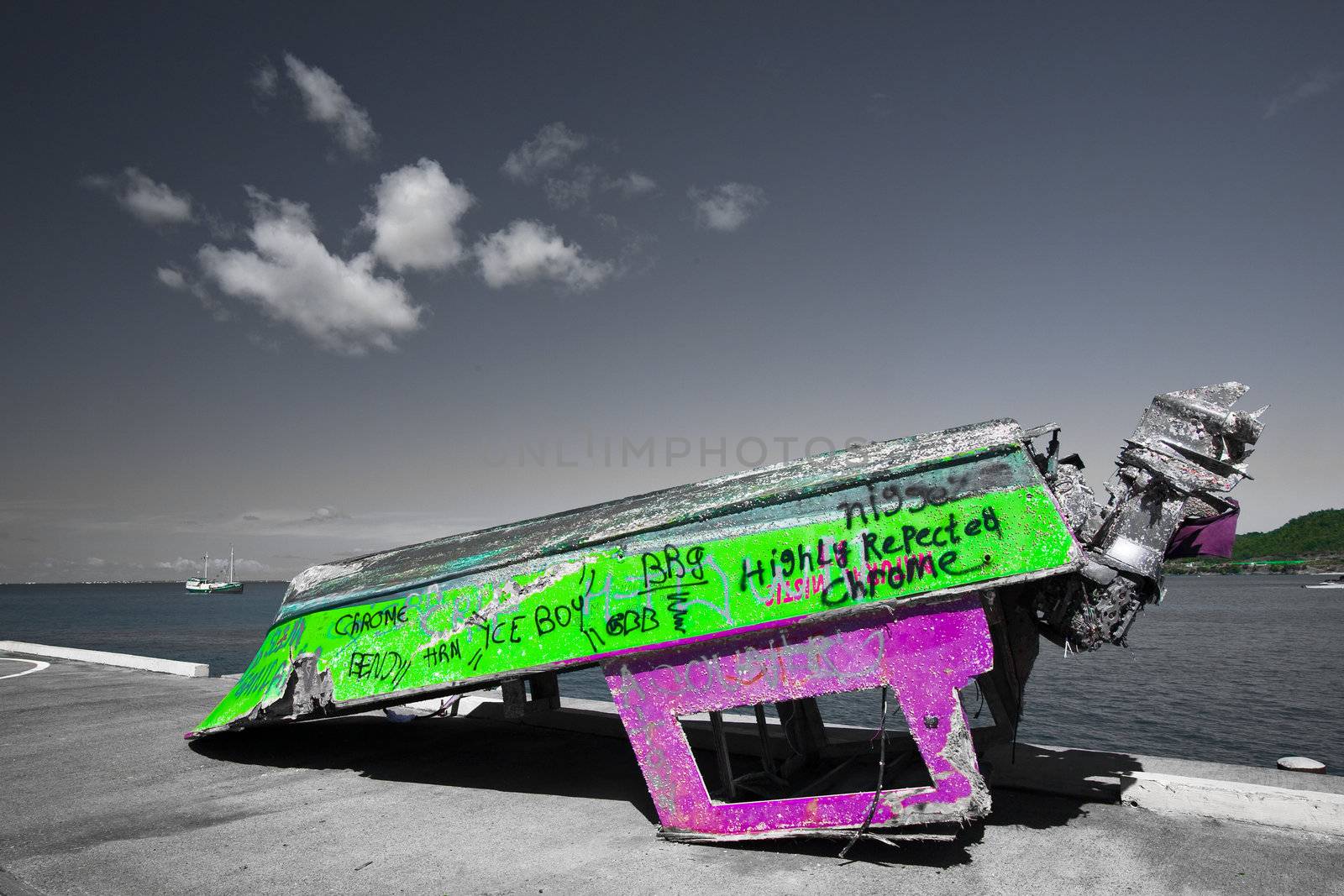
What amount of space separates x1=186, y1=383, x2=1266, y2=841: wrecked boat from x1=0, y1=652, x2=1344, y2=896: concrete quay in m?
0.42

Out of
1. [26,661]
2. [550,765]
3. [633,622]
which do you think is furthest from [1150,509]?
[26,661]

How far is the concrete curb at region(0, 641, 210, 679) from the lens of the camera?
1348 centimetres

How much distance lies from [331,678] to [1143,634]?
49652mm

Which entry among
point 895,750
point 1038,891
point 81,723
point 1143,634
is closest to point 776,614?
point 1038,891

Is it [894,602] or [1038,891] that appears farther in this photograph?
[894,602]

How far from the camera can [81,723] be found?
9078 millimetres

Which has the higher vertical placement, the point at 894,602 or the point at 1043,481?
the point at 1043,481

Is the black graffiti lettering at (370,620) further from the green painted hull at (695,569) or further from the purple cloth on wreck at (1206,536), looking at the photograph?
the purple cloth on wreck at (1206,536)

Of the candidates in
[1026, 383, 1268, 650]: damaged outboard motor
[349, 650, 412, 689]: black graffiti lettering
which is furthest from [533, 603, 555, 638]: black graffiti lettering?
[1026, 383, 1268, 650]: damaged outboard motor

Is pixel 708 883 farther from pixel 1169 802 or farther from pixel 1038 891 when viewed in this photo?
pixel 1169 802

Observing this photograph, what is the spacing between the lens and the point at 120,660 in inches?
580

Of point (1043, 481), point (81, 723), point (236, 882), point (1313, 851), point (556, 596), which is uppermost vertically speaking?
point (1043, 481)

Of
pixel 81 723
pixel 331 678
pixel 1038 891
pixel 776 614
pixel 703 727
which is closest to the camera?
pixel 1038 891

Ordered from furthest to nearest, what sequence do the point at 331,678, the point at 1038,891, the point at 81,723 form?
the point at 81,723
the point at 331,678
the point at 1038,891
